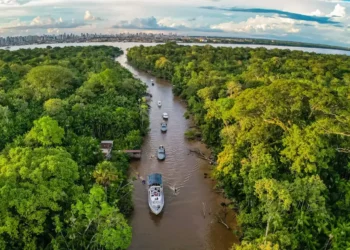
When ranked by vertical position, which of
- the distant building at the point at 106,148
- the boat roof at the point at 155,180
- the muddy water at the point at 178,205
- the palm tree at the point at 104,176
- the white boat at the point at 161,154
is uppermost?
the palm tree at the point at 104,176

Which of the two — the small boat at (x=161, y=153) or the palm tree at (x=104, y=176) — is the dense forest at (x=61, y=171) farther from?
the small boat at (x=161, y=153)

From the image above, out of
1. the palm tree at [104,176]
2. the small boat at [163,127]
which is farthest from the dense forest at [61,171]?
the small boat at [163,127]

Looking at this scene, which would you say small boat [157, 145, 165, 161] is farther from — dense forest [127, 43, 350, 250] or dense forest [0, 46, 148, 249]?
dense forest [127, 43, 350, 250]

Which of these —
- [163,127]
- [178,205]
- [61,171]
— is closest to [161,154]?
[163,127]

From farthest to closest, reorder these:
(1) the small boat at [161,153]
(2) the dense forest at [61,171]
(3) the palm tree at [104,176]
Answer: (1) the small boat at [161,153] → (3) the palm tree at [104,176] → (2) the dense forest at [61,171]

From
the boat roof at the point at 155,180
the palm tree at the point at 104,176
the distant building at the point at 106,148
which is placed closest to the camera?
the palm tree at the point at 104,176

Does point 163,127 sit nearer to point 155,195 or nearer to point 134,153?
point 134,153

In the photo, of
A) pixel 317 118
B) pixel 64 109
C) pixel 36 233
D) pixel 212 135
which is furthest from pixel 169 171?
pixel 36 233
